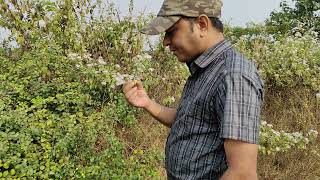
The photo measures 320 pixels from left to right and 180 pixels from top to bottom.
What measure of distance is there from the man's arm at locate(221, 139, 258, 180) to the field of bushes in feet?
6.56

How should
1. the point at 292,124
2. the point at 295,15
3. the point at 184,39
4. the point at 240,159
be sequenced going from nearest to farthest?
the point at 240,159
the point at 184,39
the point at 292,124
the point at 295,15

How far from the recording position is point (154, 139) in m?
4.52

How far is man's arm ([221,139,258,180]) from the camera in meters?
1.39

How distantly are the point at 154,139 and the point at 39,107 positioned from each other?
43.8 inches

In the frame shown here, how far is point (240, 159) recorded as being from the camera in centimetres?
138

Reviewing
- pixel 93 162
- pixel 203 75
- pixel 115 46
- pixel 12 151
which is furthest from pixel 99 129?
pixel 203 75

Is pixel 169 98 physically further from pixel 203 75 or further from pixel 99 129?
pixel 203 75

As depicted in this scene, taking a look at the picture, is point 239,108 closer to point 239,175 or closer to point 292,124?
point 239,175

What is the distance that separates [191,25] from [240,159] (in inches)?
19.1

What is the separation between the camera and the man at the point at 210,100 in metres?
1.40

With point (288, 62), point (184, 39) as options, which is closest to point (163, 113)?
point (184, 39)

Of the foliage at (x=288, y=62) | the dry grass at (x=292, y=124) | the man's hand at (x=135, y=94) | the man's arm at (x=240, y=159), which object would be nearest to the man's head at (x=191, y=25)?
the man's arm at (x=240, y=159)

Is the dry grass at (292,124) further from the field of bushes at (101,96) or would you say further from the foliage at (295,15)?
the foliage at (295,15)


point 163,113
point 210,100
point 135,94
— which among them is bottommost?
point 163,113
